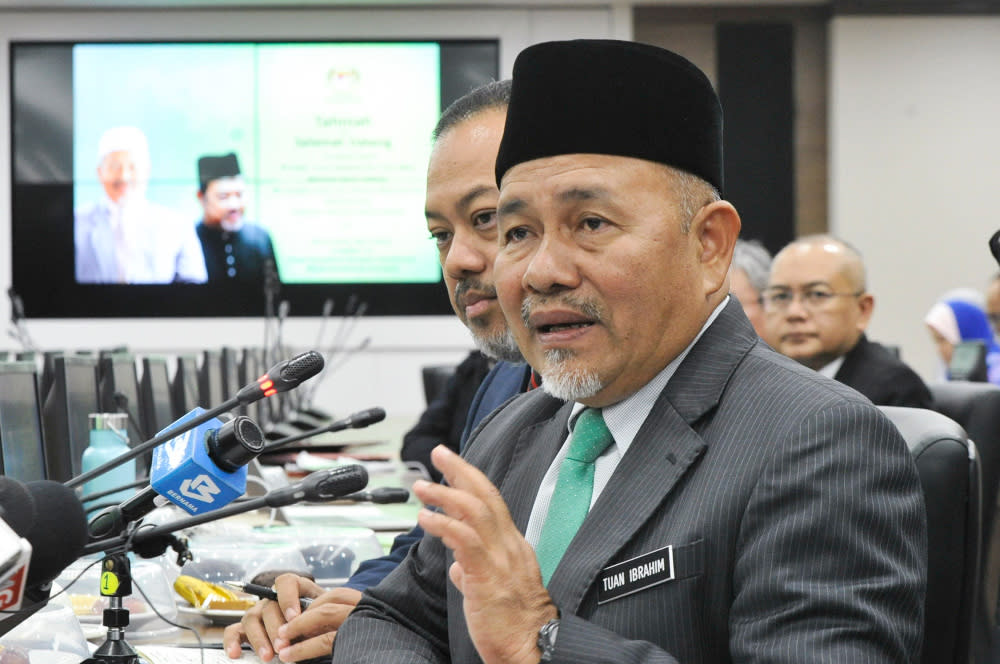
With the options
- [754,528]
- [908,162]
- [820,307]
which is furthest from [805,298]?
[908,162]

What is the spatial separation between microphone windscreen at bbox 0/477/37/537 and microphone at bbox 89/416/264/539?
9.3 inches

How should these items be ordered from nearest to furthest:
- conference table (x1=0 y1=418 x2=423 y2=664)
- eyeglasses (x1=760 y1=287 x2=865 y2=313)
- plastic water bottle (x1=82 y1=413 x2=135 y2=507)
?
A: conference table (x1=0 y1=418 x2=423 y2=664), plastic water bottle (x1=82 y1=413 x2=135 y2=507), eyeglasses (x1=760 y1=287 x2=865 y2=313)

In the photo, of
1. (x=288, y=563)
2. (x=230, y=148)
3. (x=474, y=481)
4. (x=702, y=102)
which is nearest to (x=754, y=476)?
(x=474, y=481)

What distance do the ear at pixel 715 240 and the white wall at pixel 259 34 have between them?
787 centimetres

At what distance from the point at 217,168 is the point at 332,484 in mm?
8327

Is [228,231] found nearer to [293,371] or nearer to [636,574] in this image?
[293,371]

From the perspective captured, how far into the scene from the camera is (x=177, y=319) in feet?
29.8

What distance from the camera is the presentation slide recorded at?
29.5ft

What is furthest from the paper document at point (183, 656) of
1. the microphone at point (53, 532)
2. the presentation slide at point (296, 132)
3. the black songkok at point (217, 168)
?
the black songkok at point (217, 168)

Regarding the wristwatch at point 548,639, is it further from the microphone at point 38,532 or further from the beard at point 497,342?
the beard at point 497,342

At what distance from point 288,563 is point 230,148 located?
7.41 m

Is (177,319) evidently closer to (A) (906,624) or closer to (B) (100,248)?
(B) (100,248)

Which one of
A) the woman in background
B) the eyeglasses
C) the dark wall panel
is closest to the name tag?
the eyeglasses

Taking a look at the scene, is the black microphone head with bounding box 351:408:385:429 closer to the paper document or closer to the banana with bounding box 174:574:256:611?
the paper document
